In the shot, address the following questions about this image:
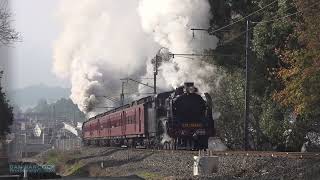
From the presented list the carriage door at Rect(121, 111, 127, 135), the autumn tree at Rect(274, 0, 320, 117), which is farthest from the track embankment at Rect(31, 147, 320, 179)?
the carriage door at Rect(121, 111, 127, 135)

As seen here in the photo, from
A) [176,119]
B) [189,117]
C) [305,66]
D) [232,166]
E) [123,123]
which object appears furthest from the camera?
[123,123]

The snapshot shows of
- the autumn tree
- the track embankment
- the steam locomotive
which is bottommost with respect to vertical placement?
the track embankment

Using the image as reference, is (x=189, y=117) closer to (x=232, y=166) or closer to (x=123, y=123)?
(x=232, y=166)

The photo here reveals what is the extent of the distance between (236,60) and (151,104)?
9.32 m

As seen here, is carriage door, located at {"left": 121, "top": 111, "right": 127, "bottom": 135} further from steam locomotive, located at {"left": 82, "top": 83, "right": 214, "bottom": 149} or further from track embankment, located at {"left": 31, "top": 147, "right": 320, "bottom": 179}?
track embankment, located at {"left": 31, "top": 147, "right": 320, "bottom": 179}

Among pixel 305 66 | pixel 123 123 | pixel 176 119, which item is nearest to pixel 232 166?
pixel 176 119

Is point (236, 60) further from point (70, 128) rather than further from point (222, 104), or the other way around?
point (70, 128)

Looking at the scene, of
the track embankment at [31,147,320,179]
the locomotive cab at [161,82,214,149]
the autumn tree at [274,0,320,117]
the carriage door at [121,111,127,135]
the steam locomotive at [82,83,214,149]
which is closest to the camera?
the track embankment at [31,147,320,179]

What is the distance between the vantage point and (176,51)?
39250 millimetres

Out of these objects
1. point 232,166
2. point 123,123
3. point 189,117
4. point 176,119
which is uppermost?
point 123,123

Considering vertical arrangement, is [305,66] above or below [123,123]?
above

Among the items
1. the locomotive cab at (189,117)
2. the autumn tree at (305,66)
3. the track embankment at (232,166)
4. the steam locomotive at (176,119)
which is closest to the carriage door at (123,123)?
the steam locomotive at (176,119)

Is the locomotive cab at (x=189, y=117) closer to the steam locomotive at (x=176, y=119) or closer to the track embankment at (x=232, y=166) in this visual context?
the steam locomotive at (x=176, y=119)

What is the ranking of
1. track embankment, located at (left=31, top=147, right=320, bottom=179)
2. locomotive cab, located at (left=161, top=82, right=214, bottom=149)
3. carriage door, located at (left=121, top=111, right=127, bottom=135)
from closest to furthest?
track embankment, located at (left=31, top=147, right=320, bottom=179) < locomotive cab, located at (left=161, top=82, right=214, bottom=149) < carriage door, located at (left=121, top=111, right=127, bottom=135)
